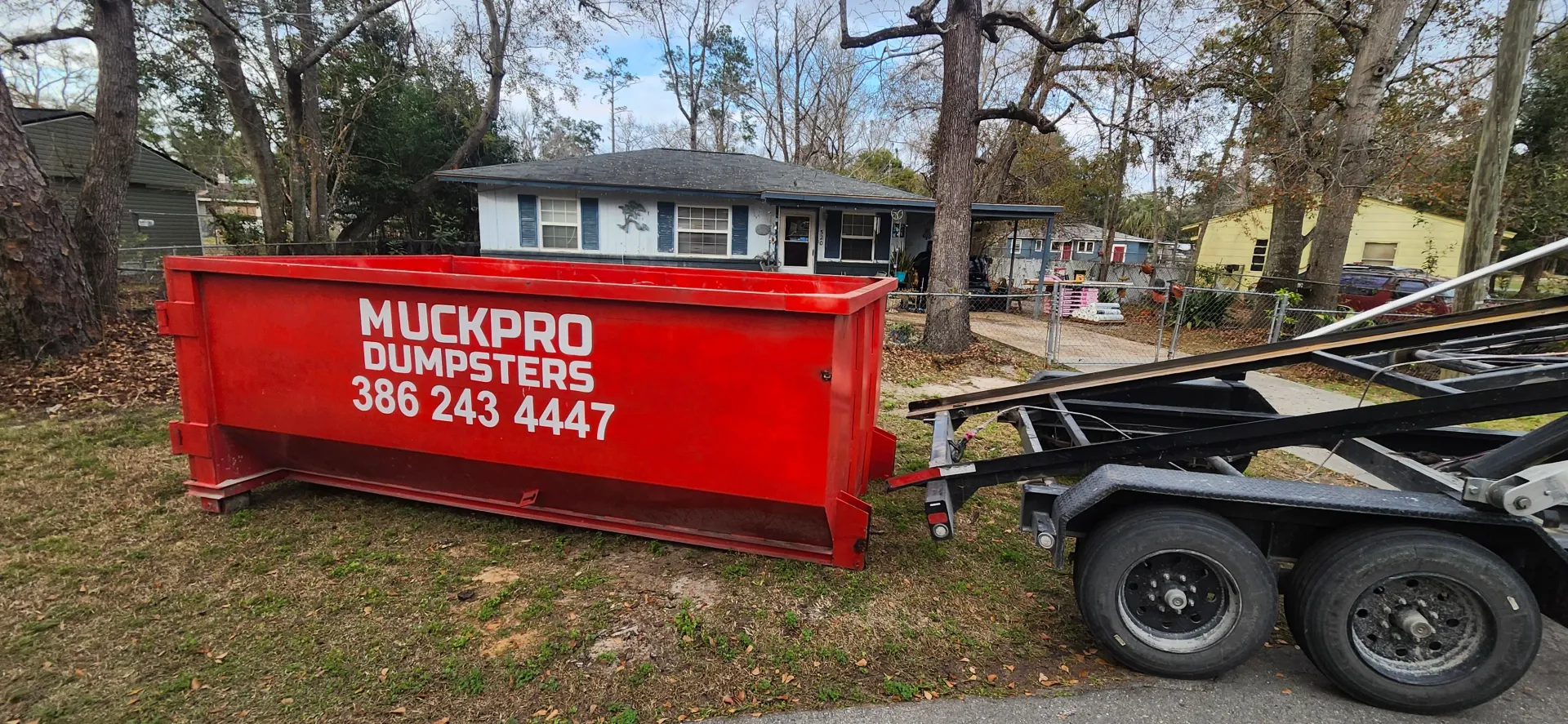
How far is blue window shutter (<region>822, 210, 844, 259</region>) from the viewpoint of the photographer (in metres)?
17.2

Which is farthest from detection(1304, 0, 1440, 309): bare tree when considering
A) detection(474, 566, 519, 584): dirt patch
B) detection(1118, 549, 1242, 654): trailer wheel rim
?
detection(474, 566, 519, 584): dirt patch

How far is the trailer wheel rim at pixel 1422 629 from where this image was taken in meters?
2.48

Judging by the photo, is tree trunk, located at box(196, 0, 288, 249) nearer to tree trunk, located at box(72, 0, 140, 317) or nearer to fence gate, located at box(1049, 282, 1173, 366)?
tree trunk, located at box(72, 0, 140, 317)

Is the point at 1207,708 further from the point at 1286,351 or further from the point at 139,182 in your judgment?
the point at 139,182

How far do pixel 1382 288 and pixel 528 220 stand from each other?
23178mm

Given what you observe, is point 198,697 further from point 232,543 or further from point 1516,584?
point 1516,584

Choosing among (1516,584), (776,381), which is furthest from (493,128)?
(1516,584)

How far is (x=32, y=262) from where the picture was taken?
269 inches

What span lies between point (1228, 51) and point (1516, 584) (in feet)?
45.7

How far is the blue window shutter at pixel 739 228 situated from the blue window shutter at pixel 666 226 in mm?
1457

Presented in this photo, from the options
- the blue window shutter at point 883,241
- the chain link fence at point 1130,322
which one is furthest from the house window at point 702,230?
the chain link fence at point 1130,322

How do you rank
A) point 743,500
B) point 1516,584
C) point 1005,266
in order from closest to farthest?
point 1516,584 < point 743,500 < point 1005,266

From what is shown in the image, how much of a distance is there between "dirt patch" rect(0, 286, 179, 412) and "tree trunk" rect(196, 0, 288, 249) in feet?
30.9

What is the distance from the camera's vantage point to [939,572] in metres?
3.63
